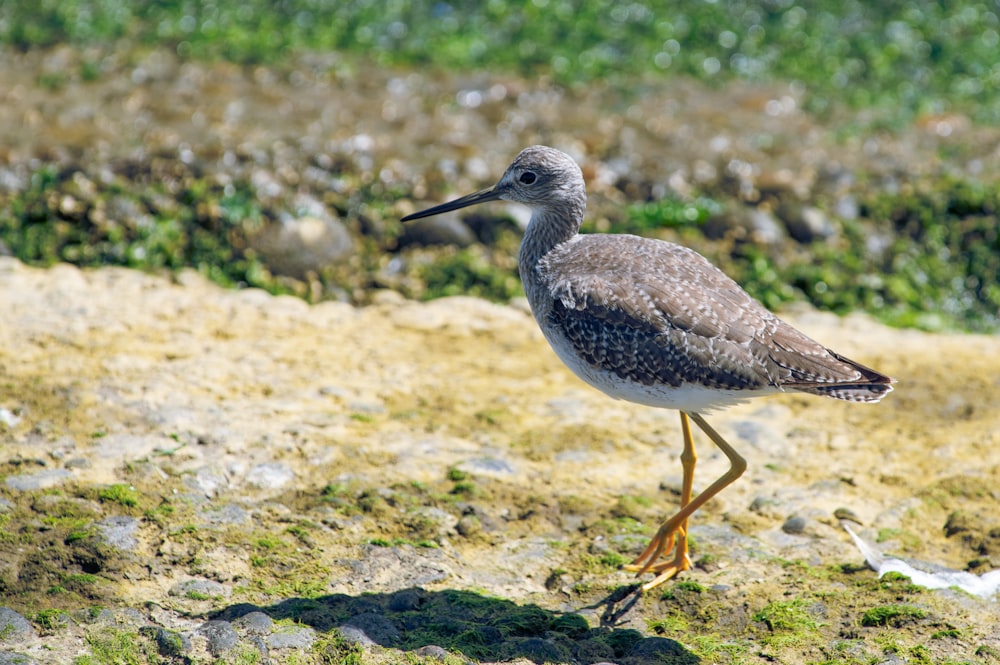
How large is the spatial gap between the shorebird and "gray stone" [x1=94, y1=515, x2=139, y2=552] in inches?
102

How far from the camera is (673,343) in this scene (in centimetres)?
619

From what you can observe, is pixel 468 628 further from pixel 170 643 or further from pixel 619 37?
pixel 619 37

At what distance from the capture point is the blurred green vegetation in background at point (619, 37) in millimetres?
13633

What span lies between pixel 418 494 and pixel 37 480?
2.23 meters

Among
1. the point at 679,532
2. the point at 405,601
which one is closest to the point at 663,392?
the point at 679,532

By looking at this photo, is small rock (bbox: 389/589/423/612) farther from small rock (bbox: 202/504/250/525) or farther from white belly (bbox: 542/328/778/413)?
white belly (bbox: 542/328/778/413)

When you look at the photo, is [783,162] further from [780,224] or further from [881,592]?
[881,592]

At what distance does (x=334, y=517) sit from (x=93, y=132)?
6.77 metres

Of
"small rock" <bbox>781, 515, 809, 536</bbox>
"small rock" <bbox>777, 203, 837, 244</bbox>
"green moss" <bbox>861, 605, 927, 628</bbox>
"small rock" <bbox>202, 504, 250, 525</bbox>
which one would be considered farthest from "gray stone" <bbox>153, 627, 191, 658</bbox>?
"small rock" <bbox>777, 203, 837, 244</bbox>

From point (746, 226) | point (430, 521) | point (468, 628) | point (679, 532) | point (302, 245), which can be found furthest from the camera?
point (746, 226)

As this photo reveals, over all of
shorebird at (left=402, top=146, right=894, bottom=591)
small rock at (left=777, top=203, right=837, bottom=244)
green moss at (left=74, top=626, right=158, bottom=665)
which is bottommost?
green moss at (left=74, top=626, right=158, bottom=665)

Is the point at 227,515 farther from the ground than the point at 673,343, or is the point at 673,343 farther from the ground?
the point at 673,343

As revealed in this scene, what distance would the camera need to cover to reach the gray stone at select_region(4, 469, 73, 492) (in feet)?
21.0

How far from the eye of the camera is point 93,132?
11.6 m
